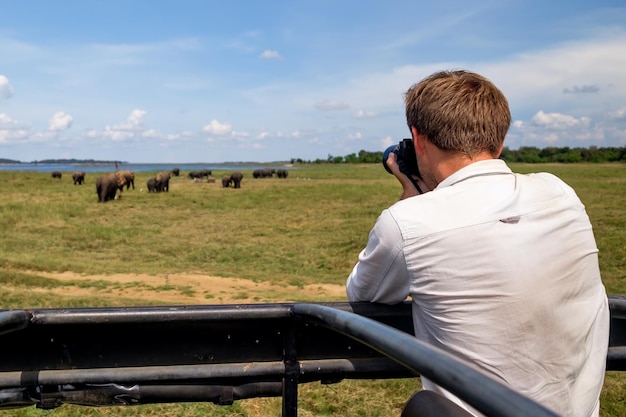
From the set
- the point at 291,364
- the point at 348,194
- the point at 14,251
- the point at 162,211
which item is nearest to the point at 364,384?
the point at 291,364

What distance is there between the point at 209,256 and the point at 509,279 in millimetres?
12295

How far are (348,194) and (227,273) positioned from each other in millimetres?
19635

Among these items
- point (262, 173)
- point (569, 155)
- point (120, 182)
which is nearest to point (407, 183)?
point (120, 182)

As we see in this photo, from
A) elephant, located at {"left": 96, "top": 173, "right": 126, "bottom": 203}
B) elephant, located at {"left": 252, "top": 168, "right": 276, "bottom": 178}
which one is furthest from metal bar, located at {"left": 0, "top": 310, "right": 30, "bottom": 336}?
elephant, located at {"left": 252, "top": 168, "right": 276, "bottom": 178}

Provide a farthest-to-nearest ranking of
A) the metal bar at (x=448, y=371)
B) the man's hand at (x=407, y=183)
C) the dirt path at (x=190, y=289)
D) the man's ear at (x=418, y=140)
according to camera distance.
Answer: the dirt path at (x=190, y=289) → the man's hand at (x=407, y=183) → the man's ear at (x=418, y=140) → the metal bar at (x=448, y=371)

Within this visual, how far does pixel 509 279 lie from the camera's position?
1.42m

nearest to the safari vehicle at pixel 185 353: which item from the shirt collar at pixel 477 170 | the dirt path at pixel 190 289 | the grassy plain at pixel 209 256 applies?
the shirt collar at pixel 477 170

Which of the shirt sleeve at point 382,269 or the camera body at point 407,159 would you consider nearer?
the shirt sleeve at point 382,269

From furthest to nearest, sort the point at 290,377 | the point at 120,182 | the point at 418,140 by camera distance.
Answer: the point at 120,182 → the point at 290,377 → the point at 418,140

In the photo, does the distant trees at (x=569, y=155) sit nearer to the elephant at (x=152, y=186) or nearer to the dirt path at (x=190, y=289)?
the elephant at (x=152, y=186)

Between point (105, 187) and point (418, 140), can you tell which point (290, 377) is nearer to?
point (418, 140)

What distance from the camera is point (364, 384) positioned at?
4441 mm

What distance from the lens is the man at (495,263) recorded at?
1.44 m

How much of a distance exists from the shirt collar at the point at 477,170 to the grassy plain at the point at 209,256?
2678 mm
